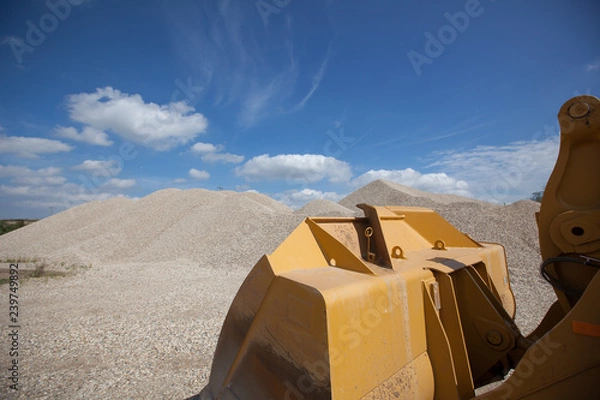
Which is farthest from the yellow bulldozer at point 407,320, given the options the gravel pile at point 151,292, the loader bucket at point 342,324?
the gravel pile at point 151,292

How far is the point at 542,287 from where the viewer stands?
23.1 feet

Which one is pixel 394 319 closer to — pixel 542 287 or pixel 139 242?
pixel 542 287

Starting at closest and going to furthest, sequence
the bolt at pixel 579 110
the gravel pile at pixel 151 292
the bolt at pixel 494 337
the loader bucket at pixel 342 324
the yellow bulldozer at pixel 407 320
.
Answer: the yellow bulldozer at pixel 407 320, the loader bucket at pixel 342 324, the bolt at pixel 579 110, the bolt at pixel 494 337, the gravel pile at pixel 151 292

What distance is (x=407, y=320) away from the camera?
181 cm

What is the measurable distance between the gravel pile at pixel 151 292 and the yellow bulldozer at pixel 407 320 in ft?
7.59

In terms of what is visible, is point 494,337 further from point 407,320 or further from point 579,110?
point 579,110

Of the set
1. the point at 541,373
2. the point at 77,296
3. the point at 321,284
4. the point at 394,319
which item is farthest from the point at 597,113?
the point at 77,296

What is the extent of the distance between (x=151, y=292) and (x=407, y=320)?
7763 millimetres

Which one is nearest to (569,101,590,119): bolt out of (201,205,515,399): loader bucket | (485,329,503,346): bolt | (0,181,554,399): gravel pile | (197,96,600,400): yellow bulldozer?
(197,96,600,400): yellow bulldozer

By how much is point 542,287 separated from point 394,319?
25.1 ft

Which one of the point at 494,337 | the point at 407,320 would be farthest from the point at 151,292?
the point at 494,337

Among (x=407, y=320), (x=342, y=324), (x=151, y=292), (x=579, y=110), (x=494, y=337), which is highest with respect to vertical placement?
(x=579, y=110)

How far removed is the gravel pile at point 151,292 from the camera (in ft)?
12.0

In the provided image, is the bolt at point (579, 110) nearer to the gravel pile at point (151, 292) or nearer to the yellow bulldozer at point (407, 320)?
the yellow bulldozer at point (407, 320)
